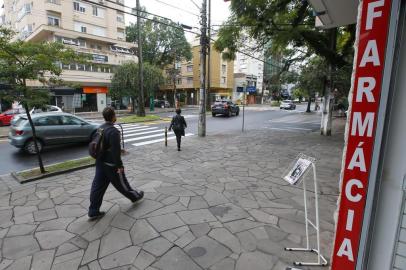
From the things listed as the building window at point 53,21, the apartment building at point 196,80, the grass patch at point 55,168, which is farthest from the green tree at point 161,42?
the grass patch at point 55,168

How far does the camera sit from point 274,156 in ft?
26.1

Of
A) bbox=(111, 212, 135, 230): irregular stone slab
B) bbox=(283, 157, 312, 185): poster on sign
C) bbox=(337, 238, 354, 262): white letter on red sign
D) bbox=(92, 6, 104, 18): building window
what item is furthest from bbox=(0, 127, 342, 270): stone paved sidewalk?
bbox=(92, 6, 104, 18): building window

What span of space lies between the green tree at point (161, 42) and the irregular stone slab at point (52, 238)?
36.8 m

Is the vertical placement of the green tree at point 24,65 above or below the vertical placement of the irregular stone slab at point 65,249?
above

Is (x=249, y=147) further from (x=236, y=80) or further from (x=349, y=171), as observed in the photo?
(x=236, y=80)

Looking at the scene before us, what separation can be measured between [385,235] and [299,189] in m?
3.23

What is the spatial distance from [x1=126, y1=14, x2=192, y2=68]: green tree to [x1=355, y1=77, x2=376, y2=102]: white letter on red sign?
1515 inches

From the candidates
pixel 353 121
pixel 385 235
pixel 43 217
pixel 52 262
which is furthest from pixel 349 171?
pixel 43 217

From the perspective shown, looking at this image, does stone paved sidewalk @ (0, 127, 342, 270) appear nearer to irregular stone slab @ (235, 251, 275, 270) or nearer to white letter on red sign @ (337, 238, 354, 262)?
irregular stone slab @ (235, 251, 275, 270)

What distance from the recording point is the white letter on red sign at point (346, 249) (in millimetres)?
2064

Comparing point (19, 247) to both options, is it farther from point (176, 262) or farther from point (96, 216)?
point (176, 262)

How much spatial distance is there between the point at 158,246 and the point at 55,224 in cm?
190

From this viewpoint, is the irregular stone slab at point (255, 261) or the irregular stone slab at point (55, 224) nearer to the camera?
the irregular stone slab at point (255, 261)

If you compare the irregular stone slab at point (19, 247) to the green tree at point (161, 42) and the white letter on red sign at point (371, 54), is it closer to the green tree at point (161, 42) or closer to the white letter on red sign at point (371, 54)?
the white letter on red sign at point (371, 54)
